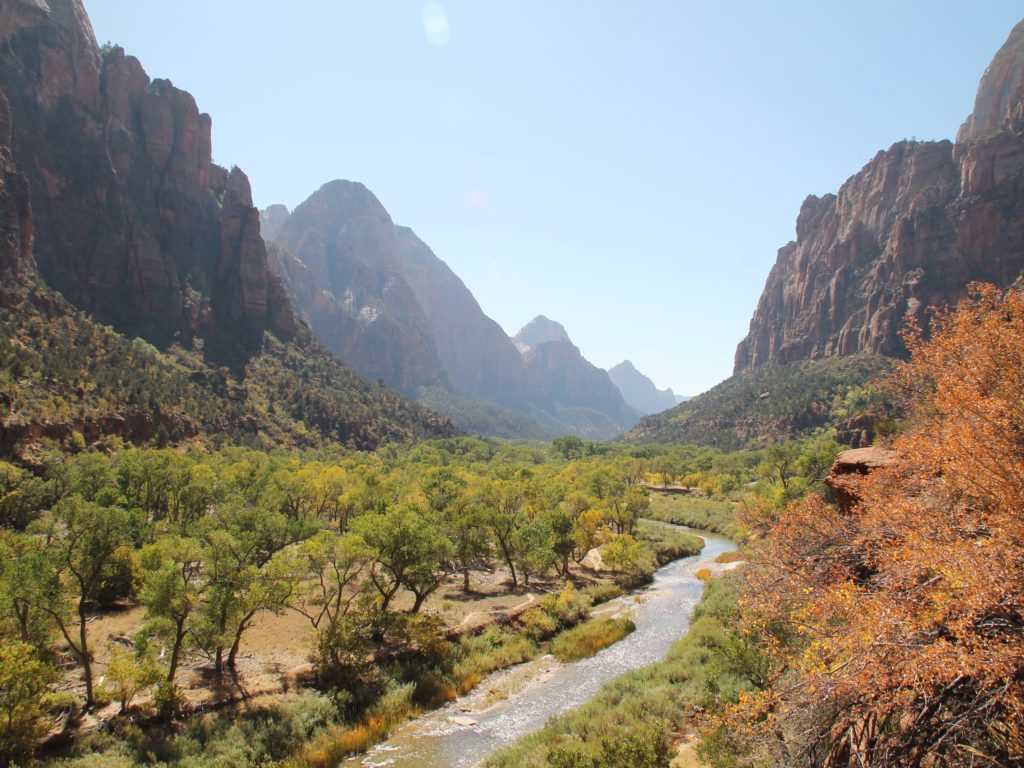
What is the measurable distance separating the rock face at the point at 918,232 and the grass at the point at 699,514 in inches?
3340

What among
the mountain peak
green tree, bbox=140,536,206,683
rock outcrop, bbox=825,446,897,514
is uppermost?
the mountain peak

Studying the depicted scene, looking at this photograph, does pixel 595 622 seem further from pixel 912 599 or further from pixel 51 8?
→ pixel 51 8

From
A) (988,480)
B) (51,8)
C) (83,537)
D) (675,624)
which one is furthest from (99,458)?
(51,8)

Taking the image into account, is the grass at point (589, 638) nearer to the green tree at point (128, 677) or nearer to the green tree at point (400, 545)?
the green tree at point (400, 545)

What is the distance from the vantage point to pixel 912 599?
7.62 metres

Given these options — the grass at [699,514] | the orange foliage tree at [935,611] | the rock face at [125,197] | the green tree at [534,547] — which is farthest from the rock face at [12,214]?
the orange foliage tree at [935,611]

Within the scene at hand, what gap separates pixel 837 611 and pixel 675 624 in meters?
22.2

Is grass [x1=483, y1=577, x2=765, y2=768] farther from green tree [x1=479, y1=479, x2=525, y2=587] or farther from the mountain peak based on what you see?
the mountain peak

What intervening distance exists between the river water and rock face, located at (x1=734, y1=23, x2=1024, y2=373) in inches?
5129

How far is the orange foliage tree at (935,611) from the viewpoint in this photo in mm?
6301

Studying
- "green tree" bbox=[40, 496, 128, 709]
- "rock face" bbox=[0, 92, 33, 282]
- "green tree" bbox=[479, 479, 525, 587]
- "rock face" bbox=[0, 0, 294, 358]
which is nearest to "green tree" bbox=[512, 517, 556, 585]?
"green tree" bbox=[479, 479, 525, 587]

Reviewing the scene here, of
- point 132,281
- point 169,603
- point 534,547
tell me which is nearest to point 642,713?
point 169,603

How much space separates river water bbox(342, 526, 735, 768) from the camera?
1728 cm

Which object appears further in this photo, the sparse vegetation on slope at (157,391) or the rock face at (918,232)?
the rock face at (918,232)
